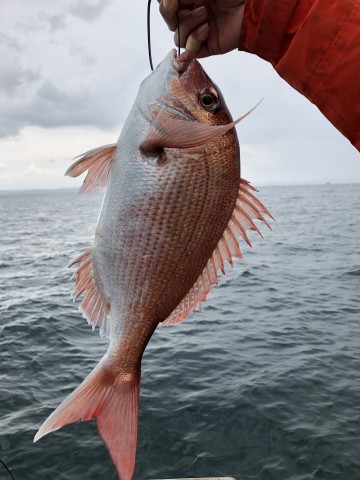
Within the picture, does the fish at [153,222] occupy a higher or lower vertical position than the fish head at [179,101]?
lower

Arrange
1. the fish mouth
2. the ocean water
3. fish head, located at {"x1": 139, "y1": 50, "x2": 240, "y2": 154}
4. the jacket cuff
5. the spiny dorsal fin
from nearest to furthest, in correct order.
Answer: the jacket cuff
fish head, located at {"x1": 139, "y1": 50, "x2": 240, "y2": 154}
the fish mouth
the spiny dorsal fin
the ocean water

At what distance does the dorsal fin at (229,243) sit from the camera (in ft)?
6.93

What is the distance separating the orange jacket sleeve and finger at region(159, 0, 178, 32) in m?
0.34

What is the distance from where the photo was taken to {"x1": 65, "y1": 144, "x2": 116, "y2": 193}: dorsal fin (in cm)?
204

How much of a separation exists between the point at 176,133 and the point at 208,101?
27 cm

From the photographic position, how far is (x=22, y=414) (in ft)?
24.5

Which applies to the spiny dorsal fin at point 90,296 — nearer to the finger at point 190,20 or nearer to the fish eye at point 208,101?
the fish eye at point 208,101

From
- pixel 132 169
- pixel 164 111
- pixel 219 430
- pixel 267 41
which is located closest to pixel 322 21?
pixel 267 41

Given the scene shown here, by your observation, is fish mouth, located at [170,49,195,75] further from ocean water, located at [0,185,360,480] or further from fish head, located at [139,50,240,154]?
ocean water, located at [0,185,360,480]

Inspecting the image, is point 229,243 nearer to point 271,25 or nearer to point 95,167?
point 95,167

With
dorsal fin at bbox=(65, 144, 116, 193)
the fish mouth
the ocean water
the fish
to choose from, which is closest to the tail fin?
the fish

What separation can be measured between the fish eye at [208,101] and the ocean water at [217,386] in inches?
207

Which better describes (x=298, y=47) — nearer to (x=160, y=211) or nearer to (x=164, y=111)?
(x=164, y=111)

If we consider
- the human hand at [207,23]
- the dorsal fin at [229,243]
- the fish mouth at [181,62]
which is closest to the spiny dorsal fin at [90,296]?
the dorsal fin at [229,243]
